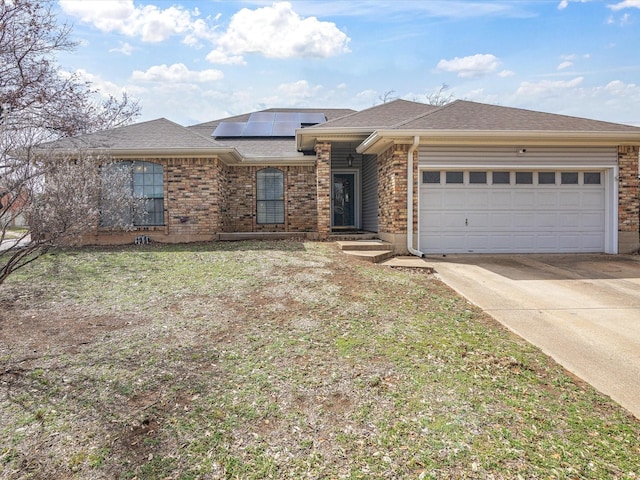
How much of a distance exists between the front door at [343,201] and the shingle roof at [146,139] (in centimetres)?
463

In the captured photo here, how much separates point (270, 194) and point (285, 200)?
570 millimetres

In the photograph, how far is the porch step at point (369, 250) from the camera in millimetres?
8320

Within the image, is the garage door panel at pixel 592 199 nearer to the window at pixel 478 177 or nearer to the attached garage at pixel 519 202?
the attached garage at pixel 519 202

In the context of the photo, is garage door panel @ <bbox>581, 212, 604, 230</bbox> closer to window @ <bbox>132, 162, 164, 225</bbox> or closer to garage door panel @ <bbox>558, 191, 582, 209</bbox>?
garage door panel @ <bbox>558, 191, 582, 209</bbox>

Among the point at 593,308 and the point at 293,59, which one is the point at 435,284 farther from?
the point at 293,59

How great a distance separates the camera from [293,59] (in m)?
14.6

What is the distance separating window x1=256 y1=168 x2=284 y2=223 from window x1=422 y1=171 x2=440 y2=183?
5.32m

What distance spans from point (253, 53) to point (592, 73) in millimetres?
11534

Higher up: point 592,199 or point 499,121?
point 499,121

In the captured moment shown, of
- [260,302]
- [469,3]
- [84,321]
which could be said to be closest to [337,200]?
[469,3]

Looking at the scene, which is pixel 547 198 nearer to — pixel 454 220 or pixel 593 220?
pixel 593 220

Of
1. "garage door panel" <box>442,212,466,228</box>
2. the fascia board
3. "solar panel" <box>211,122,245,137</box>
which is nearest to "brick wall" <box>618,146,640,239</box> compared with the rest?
"garage door panel" <box>442,212,466,228</box>

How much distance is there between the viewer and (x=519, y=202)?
31.1 ft

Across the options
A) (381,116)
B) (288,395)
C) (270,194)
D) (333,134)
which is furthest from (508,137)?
(288,395)
